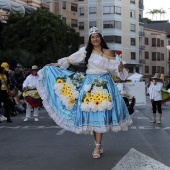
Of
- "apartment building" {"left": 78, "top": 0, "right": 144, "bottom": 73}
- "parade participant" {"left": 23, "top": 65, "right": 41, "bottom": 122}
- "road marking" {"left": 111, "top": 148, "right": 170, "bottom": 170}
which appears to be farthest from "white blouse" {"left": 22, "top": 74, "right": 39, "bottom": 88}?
"apartment building" {"left": 78, "top": 0, "right": 144, "bottom": 73}

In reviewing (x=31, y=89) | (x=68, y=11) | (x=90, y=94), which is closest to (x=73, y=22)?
(x=68, y=11)

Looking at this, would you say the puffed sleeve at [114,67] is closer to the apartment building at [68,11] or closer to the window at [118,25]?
the apartment building at [68,11]

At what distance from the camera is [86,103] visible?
7.58 m

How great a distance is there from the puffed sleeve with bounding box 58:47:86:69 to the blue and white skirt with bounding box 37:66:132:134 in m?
0.17

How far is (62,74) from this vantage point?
328 inches

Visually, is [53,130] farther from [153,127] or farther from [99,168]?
[99,168]

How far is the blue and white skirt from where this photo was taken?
7525 mm

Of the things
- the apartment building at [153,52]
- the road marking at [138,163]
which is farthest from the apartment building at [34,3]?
the apartment building at [153,52]

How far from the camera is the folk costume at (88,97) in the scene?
754 centimetres

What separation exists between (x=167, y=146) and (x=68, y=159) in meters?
2.32

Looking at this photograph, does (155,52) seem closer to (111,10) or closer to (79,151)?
(111,10)

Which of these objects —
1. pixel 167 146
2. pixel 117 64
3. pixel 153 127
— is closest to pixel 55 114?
pixel 117 64

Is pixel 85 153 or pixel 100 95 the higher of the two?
pixel 100 95

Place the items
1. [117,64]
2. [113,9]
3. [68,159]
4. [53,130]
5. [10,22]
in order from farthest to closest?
[113,9], [10,22], [53,130], [117,64], [68,159]
